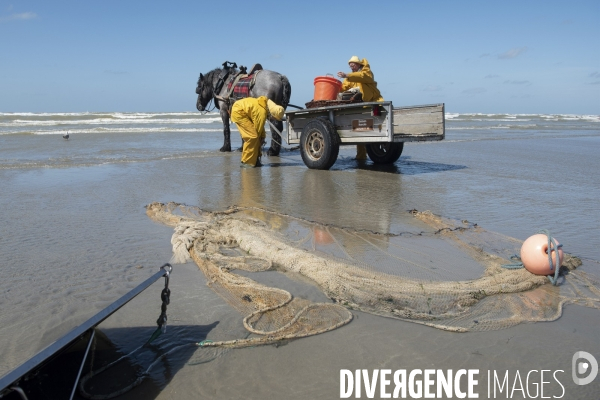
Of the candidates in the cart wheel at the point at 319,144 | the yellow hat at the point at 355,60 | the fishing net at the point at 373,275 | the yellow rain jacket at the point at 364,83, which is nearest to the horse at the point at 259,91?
→ the cart wheel at the point at 319,144

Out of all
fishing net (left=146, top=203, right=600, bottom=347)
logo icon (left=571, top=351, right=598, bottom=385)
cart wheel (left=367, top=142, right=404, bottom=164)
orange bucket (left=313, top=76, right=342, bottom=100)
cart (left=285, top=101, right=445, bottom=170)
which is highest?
orange bucket (left=313, top=76, right=342, bottom=100)

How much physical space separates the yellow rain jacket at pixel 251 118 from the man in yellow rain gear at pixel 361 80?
175 centimetres

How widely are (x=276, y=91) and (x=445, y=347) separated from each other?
10.5 m

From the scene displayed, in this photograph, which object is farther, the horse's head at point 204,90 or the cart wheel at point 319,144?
the horse's head at point 204,90

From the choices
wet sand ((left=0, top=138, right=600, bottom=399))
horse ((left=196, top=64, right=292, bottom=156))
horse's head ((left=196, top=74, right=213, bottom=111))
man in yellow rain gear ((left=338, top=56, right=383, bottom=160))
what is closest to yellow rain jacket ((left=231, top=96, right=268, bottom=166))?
wet sand ((left=0, top=138, right=600, bottom=399))

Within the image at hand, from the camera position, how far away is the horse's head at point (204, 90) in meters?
15.0

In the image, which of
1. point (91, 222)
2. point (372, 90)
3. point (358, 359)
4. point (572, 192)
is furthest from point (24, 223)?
point (572, 192)

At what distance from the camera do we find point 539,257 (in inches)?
154

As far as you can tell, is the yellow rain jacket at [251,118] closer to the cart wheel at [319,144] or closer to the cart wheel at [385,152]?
the cart wheel at [319,144]

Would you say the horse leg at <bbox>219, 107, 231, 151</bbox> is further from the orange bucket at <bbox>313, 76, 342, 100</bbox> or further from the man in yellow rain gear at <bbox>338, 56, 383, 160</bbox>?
the man in yellow rain gear at <bbox>338, 56, 383, 160</bbox>

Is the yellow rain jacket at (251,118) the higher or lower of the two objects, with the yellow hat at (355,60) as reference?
lower

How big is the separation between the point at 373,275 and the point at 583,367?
1.59 m

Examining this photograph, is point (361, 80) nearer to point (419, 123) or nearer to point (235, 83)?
point (419, 123)

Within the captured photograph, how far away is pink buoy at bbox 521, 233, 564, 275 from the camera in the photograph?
3.89 metres
